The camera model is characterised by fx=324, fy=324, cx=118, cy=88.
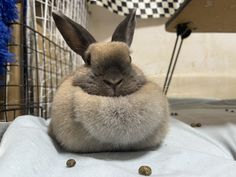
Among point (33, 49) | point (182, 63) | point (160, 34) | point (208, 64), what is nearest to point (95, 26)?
point (160, 34)

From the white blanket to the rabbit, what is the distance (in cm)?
2

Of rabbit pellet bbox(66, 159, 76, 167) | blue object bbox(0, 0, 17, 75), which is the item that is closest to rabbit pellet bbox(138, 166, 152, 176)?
rabbit pellet bbox(66, 159, 76, 167)

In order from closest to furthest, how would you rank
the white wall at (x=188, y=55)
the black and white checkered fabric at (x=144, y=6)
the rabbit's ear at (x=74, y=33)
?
the rabbit's ear at (x=74, y=33) < the black and white checkered fabric at (x=144, y=6) < the white wall at (x=188, y=55)

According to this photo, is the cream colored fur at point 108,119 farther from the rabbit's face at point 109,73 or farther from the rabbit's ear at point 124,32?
the rabbit's ear at point 124,32

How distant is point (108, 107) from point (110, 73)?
0.18 feet

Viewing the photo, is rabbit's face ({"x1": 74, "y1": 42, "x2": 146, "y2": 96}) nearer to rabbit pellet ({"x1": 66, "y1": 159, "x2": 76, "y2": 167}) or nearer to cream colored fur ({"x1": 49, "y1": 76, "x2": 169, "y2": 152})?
cream colored fur ({"x1": 49, "y1": 76, "x2": 169, "y2": 152})

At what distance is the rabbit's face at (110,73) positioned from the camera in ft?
1.74

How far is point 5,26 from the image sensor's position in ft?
2.78

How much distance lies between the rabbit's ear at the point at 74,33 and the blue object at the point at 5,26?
0.24 metres

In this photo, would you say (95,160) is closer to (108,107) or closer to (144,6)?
(108,107)

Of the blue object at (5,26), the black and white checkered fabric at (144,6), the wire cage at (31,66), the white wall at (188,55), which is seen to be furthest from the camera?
the white wall at (188,55)

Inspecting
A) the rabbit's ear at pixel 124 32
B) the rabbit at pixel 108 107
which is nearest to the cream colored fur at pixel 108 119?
the rabbit at pixel 108 107

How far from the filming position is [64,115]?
58 cm

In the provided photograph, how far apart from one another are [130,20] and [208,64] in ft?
5.13
